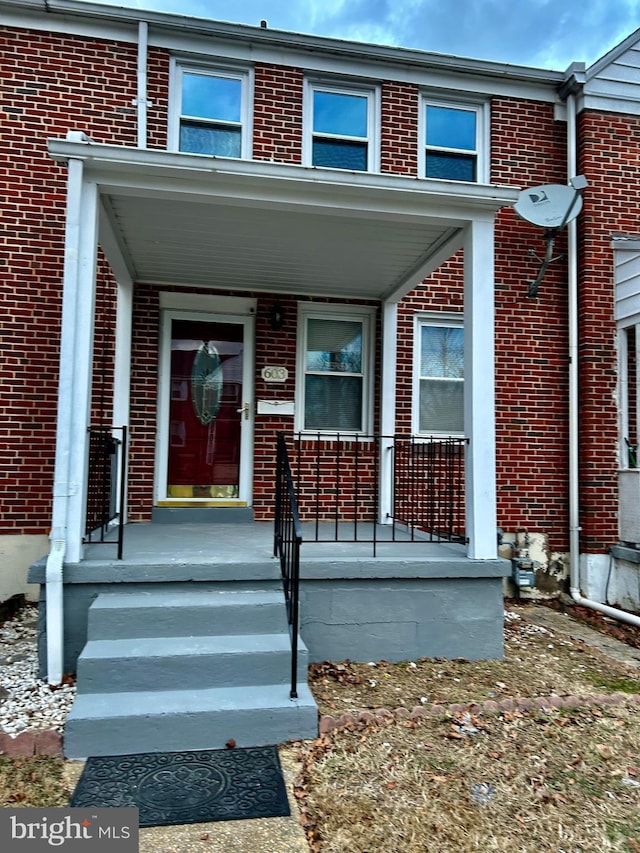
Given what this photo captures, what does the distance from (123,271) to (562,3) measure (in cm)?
1377

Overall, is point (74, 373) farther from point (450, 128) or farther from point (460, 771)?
point (450, 128)

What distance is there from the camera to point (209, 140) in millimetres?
5879

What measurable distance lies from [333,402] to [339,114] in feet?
9.79

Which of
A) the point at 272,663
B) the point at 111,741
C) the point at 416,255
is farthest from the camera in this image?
the point at 416,255

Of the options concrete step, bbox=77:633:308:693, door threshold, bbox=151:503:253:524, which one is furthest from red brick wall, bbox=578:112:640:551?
concrete step, bbox=77:633:308:693

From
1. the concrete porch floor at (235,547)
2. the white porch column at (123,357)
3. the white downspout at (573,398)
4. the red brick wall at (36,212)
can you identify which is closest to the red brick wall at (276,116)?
the red brick wall at (36,212)

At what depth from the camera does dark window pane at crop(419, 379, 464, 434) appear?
20.2 feet

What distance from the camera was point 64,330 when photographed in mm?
3498

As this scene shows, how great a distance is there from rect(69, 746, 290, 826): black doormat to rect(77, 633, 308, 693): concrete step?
0.36 metres

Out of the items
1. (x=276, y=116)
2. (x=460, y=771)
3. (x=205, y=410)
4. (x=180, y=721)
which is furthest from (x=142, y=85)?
(x=460, y=771)

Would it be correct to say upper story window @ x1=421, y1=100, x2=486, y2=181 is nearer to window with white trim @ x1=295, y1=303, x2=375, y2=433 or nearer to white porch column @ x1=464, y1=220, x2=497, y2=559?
window with white trim @ x1=295, y1=303, x2=375, y2=433

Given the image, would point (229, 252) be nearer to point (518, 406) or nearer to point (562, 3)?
point (518, 406)

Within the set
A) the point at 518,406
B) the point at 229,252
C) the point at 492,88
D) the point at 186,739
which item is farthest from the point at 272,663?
the point at 492,88

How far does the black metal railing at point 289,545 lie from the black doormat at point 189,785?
1.47 feet
